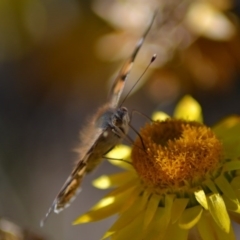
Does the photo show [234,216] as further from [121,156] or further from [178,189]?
Answer: [121,156]

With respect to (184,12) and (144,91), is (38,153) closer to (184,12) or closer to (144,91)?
(144,91)

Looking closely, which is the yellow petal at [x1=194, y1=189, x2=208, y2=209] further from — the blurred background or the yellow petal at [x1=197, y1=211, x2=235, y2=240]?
the blurred background

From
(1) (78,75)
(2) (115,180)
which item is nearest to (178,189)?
(2) (115,180)

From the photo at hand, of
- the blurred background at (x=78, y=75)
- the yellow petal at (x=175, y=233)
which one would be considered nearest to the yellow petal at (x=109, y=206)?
the yellow petal at (x=175, y=233)

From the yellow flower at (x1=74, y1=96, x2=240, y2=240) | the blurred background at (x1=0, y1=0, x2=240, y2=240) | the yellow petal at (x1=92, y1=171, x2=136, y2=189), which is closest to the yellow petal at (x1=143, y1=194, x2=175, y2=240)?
the yellow flower at (x1=74, y1=96, x2=240, y2=240)

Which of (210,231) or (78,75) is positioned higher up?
(210,231)
